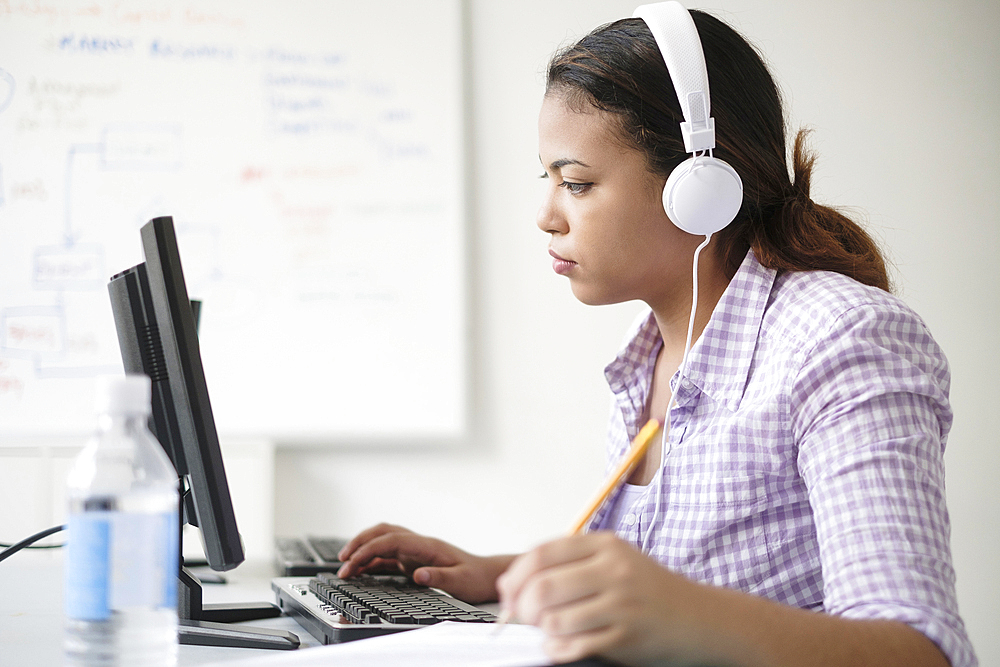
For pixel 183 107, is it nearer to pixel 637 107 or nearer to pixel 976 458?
pixel 637 107

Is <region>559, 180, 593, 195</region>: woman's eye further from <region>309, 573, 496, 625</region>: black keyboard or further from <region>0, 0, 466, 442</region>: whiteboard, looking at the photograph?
<region>0, 0, 466, 442</region>: whiteboard

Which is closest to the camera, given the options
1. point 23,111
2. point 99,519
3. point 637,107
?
point 99,519

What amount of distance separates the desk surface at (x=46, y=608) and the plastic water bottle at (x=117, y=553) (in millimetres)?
135

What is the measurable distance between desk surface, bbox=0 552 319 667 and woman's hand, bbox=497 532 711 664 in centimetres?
33

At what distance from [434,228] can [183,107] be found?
2.20 ft

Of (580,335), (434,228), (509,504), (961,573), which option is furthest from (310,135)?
(961,573)

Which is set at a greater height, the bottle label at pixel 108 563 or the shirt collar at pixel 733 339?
the shirt collar at pixel 733 339

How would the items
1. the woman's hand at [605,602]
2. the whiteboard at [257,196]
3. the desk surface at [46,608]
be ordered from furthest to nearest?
the whiteboard at [257,196] → the desk surface at [46,608] → the woman's hand at [605,602]

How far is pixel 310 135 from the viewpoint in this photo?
82.6 inches

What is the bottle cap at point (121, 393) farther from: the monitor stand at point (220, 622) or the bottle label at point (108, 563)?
the monitor stand at point (220, 622)

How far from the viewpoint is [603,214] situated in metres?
1.01

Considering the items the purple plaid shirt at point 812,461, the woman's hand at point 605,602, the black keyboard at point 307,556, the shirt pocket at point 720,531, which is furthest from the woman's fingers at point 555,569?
the black keyboard at point 307,556

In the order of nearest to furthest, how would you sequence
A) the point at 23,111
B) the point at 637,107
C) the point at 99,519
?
the point at 99,519 → the point at 637,107 → the point at 23,111

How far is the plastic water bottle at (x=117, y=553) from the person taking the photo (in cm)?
55
